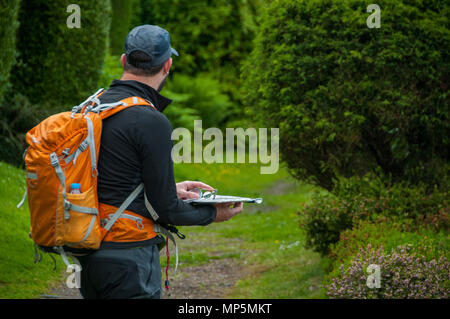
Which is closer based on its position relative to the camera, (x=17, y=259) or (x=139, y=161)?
(x=139, y=161)

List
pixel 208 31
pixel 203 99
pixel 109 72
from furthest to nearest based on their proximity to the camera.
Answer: pixel 208 31 < pixel 203 99 < pixel 109 72

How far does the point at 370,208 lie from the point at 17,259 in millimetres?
3948

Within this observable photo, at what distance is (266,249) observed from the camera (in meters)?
8.70

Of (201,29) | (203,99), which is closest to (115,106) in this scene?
(203,99)

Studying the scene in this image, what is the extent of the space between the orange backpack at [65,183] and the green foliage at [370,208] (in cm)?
355

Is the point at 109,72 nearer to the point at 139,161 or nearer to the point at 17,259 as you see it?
the point at 17,259

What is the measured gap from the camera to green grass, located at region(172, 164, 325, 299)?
6730mm

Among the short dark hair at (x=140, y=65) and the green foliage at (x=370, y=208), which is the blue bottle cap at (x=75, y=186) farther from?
the green foliage at (x=370, y=208)

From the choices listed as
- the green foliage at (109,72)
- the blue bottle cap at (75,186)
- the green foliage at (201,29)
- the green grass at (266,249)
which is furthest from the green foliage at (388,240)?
the green foliage at (201,29)

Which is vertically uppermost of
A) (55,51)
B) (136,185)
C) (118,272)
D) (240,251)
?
(55,51)

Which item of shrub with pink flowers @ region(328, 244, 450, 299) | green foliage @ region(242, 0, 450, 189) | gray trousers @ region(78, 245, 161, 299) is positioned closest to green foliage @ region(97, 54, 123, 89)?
green foliage @ region(242, 0, 450, 189)

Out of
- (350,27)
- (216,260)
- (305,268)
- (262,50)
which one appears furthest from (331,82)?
(216,260)

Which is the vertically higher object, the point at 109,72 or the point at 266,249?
the point at 109,72

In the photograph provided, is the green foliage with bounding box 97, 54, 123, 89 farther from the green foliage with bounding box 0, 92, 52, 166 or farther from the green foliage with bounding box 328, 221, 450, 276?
the green foliage with bounding box 328, 221, 450, 276
